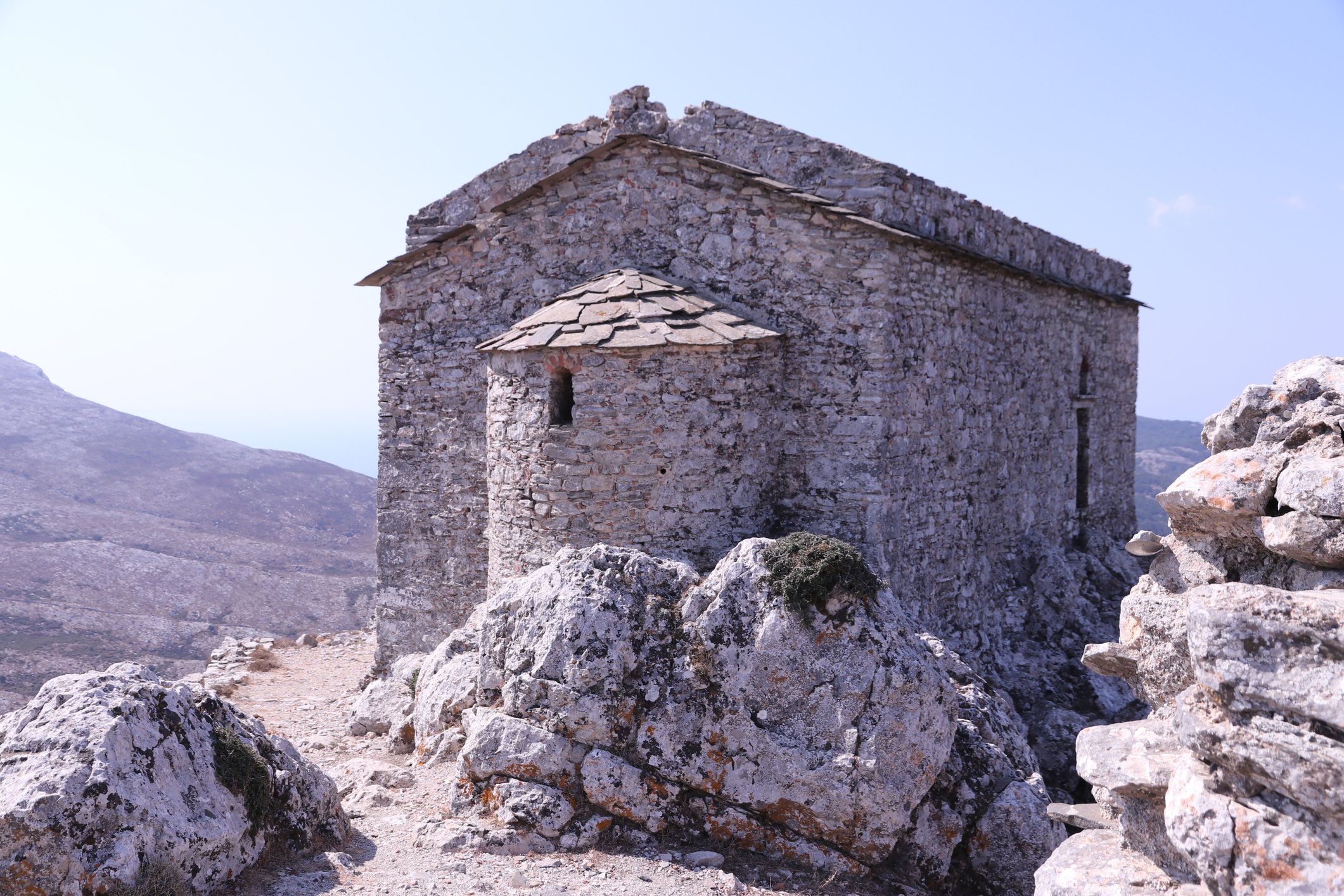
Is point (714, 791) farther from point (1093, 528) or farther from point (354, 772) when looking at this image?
point (1093, 528)

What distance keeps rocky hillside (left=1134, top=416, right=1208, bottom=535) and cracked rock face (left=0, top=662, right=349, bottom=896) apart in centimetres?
3718

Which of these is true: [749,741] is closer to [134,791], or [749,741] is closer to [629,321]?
[134,791]

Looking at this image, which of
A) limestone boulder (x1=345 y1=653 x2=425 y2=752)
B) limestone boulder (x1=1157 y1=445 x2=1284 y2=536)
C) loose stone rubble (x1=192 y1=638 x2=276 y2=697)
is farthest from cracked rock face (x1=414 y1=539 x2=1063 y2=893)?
loose stone rubble (x1=192 y1=638 x2=276 y2=697)

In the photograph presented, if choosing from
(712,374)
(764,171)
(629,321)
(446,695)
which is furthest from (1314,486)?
(764,171)

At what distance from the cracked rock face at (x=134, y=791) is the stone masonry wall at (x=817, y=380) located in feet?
12.6

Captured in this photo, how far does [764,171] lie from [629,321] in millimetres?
2263

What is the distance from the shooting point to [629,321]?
26.6 ft

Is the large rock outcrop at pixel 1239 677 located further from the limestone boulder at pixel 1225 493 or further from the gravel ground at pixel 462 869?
the gravel ground at pixel 462 869

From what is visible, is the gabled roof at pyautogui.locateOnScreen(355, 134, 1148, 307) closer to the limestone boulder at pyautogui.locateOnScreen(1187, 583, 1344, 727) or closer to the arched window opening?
the arched window opening

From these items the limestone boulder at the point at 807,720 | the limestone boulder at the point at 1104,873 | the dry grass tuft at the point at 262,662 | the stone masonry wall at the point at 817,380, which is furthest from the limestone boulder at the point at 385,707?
the limestone boulder at the point at 1104,873

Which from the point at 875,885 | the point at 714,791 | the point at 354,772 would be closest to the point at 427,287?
the point at 354,772

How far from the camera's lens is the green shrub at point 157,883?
4.42m

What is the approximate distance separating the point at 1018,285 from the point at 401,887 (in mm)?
9957

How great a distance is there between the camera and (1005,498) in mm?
11180
